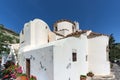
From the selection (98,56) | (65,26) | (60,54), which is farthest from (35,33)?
(65,26)

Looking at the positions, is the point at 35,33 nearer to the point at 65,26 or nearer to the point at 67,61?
the point at 67,61

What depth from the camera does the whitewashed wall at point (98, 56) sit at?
2208 centimetres

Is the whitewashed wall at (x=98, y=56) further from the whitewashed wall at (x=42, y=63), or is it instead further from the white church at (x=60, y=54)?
the whitewashed wall at (x=42, y=63)


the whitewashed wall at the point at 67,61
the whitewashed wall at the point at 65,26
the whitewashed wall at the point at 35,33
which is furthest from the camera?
the whitewashed wall at the point at 65,26

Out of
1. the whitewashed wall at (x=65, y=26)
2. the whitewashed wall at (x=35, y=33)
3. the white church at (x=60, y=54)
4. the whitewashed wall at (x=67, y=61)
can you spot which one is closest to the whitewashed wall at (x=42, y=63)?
the white church at (x=60, y=54)

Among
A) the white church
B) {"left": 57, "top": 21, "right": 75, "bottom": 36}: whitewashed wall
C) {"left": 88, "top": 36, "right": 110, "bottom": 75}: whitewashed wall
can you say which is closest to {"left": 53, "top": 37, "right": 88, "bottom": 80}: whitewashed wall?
the white church

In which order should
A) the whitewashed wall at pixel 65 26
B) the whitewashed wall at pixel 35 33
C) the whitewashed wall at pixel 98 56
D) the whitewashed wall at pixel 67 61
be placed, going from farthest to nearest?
the whitewashed wall at pixel 65 26, the whitewashed wall at pixel 98 56, the whitewashed wall at pixel 35 33, the whitewashed wall at pixel 67 61

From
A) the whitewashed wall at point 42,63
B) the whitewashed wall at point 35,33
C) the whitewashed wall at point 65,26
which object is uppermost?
the whitewashed wall at point 65,26

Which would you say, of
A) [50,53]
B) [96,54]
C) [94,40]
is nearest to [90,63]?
[96,54]

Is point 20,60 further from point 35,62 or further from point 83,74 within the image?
point 83,74

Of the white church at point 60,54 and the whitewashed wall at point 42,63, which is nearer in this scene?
the whitewashed wall at point 42,63

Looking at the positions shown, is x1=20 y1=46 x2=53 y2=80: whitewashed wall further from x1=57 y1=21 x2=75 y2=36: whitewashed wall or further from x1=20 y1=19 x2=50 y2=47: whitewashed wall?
x1=57 y1=21 x2=75 y2=36: whitewashed wall

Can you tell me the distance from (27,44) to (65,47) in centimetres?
787

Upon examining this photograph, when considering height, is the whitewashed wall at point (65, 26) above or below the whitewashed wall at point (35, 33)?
above
